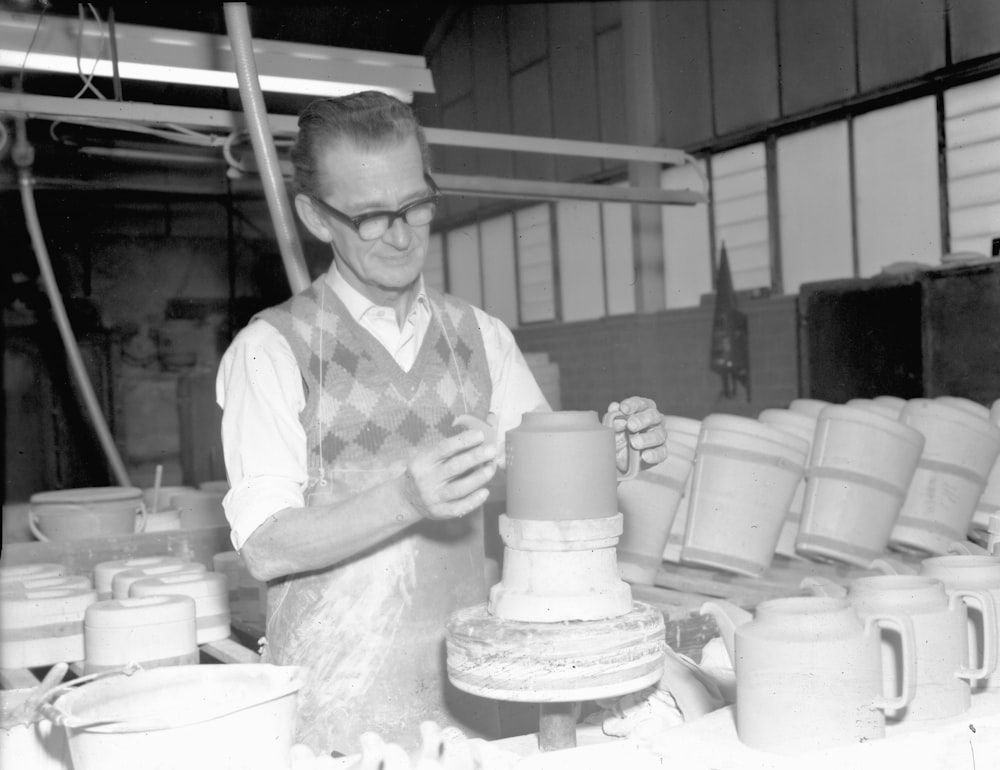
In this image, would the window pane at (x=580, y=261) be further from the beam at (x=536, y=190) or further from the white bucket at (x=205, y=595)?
the white bucket at (x=205, y=595)

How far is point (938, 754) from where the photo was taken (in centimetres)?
115

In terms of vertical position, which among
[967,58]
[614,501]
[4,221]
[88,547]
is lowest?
[88,547]

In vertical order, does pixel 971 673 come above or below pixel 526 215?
below

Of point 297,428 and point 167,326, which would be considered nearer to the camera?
point 297,428

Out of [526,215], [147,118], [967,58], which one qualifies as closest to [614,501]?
[147,118]

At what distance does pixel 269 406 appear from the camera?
5.23ft

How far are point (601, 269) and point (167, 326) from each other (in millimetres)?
4114

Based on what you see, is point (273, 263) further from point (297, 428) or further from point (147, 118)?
point (297, 428)

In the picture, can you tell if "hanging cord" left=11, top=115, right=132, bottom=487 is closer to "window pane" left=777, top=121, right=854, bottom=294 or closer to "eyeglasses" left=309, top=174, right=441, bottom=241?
"eyeglasses" left=309, top=174, right=441, bottom=241

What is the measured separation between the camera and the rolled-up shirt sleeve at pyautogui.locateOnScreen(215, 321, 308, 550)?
1.51 metres

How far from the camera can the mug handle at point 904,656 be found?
1133 millimetres

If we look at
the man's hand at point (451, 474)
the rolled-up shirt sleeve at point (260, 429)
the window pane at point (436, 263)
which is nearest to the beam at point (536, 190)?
the rolled-up shirt sleeve at point (260, 429)

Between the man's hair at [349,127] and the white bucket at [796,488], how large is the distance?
1337 millimetres

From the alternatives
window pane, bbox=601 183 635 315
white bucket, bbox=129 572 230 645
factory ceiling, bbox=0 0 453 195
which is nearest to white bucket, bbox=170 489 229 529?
white bucket, bbox=129 572 230 645
